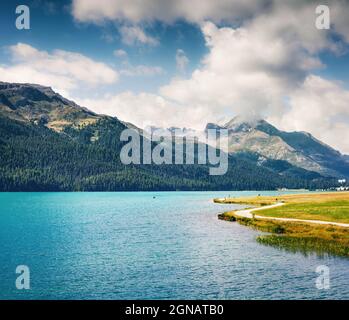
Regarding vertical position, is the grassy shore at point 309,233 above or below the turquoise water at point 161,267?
above

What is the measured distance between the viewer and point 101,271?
54125 millimetres

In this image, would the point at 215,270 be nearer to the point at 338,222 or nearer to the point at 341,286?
the point at 341,286

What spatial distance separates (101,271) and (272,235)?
126 feet

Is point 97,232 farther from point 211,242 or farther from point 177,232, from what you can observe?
point 211,242

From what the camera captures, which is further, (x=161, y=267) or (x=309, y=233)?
(x=309, y=233)

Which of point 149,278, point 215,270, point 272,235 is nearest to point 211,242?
point 272,235

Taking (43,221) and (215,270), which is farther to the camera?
(43,221)

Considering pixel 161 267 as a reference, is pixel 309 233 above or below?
above

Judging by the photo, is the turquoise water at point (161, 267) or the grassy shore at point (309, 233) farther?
the grassy shore at point (309, 233)

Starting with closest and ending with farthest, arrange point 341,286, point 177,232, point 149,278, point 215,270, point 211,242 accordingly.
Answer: point 341,286 → point 149,278 → point 215,270 → point 211,242 → point 177,232

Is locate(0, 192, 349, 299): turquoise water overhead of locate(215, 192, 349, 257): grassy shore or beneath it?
beneath

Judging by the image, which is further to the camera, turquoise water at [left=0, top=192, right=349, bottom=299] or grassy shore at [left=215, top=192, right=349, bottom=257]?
grassy shore at [left=215, top=192, right=349, bottom=257]
